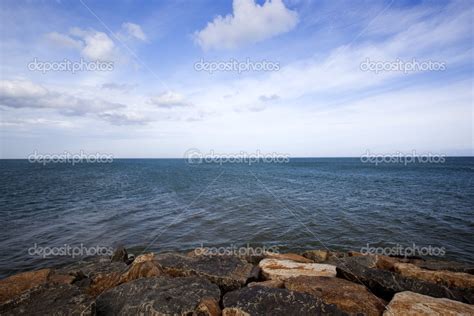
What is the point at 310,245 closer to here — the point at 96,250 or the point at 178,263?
the point at 178,263

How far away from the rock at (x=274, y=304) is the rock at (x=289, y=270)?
1.74m

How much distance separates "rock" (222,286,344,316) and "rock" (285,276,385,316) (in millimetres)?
667

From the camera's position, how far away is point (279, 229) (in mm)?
14672

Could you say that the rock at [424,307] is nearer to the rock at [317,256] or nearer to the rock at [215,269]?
the rock at [215,269]

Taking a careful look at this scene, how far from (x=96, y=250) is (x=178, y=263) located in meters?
6.96

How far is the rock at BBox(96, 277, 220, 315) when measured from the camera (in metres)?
4.83

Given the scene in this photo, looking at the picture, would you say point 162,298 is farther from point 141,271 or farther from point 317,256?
point 317,256

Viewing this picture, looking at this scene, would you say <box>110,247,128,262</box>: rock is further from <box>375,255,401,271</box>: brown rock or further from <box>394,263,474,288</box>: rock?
<box>394,263,474,288</box>: rock

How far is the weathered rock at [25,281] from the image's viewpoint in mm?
6281

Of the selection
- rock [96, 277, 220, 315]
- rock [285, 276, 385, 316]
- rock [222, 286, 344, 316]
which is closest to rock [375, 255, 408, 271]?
rock [285, 276, 385, 316]

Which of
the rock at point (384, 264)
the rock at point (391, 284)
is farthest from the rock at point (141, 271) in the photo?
the rock at point (384, 264)

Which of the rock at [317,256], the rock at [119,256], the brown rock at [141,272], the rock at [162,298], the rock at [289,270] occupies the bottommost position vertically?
the rock at [317,256]

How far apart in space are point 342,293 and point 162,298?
3979 mm

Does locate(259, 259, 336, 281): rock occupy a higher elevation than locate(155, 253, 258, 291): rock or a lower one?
lower
